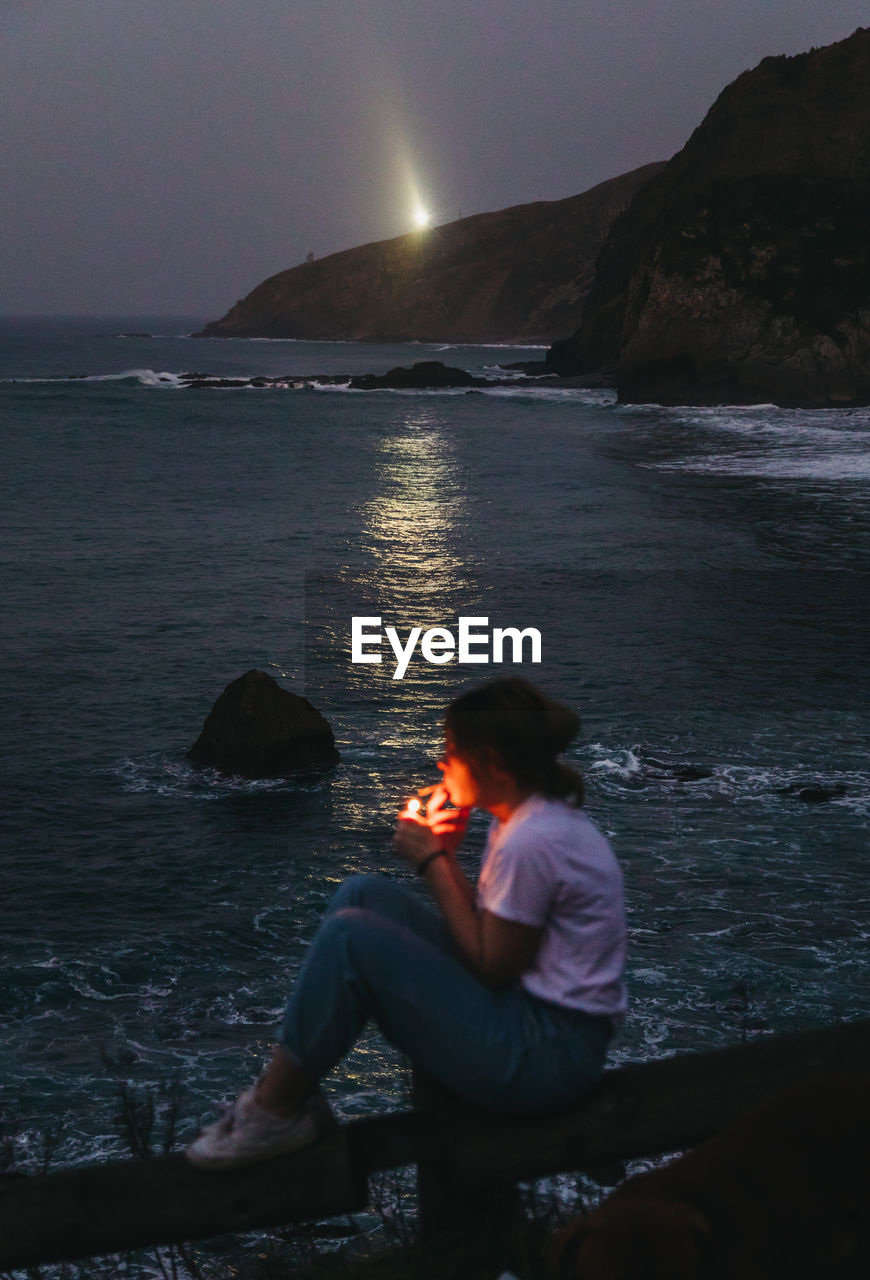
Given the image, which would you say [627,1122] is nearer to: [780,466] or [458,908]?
[458,908]

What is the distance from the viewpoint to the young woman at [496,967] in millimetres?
3064

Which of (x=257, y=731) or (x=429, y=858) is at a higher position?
(x=429, y=858)

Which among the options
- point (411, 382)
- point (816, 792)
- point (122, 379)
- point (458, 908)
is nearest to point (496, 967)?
point (458, 908)

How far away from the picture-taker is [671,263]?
79.6 meters

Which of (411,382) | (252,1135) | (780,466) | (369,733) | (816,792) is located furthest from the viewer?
(411,382)

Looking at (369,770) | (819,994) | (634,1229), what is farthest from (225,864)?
(634,1229)

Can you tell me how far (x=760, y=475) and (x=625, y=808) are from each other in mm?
33139

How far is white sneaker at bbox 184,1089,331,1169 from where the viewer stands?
2.91 metres

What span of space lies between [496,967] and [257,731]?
1427 cm

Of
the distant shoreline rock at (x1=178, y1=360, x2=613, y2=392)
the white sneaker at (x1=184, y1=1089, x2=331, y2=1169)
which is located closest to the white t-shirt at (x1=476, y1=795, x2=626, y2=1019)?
the white sneaker at (x1=184, y1=1089, x2=331, y2=1169)

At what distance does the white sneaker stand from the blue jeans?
0.38 feet

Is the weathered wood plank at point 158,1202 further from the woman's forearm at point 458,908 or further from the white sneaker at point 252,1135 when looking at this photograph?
the woman's forearm at point 458,908

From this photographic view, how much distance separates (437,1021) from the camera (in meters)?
3.13

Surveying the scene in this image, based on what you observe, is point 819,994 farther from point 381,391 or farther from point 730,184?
point 381,391
